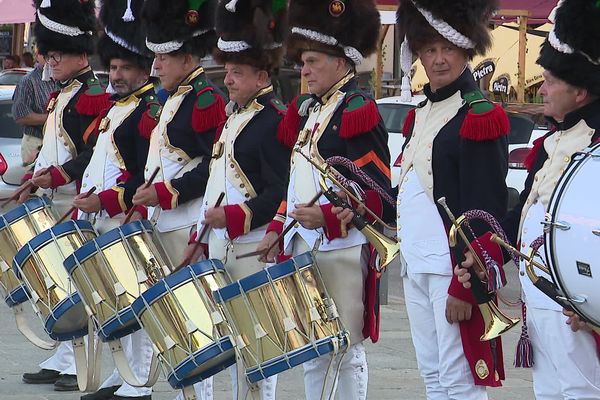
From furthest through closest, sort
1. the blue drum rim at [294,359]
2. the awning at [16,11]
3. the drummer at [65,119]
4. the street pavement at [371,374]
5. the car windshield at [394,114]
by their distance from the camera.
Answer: the awning at [16,11] < the car windshield at [394,114] < the drummer at [65,119] < the street pavement at [371,374] < the blue drum rim at [294,359]

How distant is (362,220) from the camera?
5.03 m

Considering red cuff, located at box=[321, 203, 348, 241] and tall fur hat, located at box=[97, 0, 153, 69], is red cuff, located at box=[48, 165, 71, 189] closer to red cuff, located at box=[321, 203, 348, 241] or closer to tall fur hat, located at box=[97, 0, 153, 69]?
tall fur hat, located at box=[97, 0, 153, 69]

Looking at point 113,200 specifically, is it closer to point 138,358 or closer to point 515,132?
point 138,358

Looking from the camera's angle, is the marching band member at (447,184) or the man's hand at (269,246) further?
the man's hand at (269,246)

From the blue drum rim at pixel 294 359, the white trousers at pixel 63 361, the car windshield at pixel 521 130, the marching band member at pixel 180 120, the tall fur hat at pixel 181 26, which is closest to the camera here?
the blue drum rim at pixel 294 359

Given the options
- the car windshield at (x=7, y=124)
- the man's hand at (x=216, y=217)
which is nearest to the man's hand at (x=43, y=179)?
the man's hand at (x=216, y=217)

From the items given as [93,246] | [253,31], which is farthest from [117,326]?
[253,31]

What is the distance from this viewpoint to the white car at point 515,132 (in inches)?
460

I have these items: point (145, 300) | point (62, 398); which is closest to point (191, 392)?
point (145, 300)

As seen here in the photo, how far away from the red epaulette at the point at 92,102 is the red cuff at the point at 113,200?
77cm

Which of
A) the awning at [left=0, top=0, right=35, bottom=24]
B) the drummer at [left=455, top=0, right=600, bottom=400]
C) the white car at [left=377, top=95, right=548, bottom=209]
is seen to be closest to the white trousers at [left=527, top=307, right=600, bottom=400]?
the drummer at [left=455, top=0, right=600, bottom=400]

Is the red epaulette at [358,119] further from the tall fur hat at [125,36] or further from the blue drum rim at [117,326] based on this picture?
the tall fur hat at [125,36]

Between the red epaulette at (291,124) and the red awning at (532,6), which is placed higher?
the red epaulette at (291,124)

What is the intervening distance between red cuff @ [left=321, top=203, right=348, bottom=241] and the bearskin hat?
710mm
